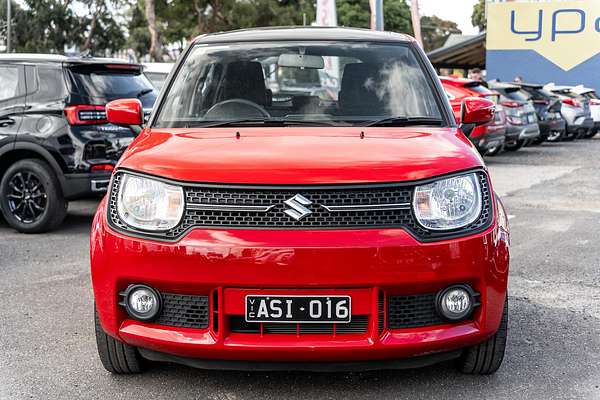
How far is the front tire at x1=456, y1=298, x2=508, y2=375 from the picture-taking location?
384 centimetres

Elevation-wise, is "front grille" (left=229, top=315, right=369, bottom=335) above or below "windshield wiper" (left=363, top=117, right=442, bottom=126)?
below

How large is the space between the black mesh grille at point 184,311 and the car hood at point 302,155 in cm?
49

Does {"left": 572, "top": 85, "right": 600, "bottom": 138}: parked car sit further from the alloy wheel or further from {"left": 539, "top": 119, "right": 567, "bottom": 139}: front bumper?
the alloy wheel

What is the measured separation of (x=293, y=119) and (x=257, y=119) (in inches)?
7.2

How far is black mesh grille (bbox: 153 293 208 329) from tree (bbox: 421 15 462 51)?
107 metres

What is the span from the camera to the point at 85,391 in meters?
3.81

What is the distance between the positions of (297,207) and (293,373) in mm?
993

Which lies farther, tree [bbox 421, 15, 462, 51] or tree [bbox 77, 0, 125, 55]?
tree [bbox 421, 15, 462, 51]

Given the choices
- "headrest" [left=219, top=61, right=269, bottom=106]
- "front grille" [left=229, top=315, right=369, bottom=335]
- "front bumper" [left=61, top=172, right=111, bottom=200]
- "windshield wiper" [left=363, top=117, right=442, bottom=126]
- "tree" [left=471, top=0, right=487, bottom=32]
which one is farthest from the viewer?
"tree" [left=471, top=0, right=487, bottom=32]

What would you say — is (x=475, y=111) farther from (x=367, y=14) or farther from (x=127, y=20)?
(x=367, y=14)

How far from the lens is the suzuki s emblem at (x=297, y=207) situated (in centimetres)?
341

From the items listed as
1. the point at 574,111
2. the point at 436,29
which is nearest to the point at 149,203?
the point at 574,111

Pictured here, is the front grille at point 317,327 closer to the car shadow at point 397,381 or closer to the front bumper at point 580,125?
the car shadow at point 397,381

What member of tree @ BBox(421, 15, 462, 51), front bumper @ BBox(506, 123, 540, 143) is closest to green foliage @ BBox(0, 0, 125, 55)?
front bumper @ BBox(506, 123, 540, 143)
